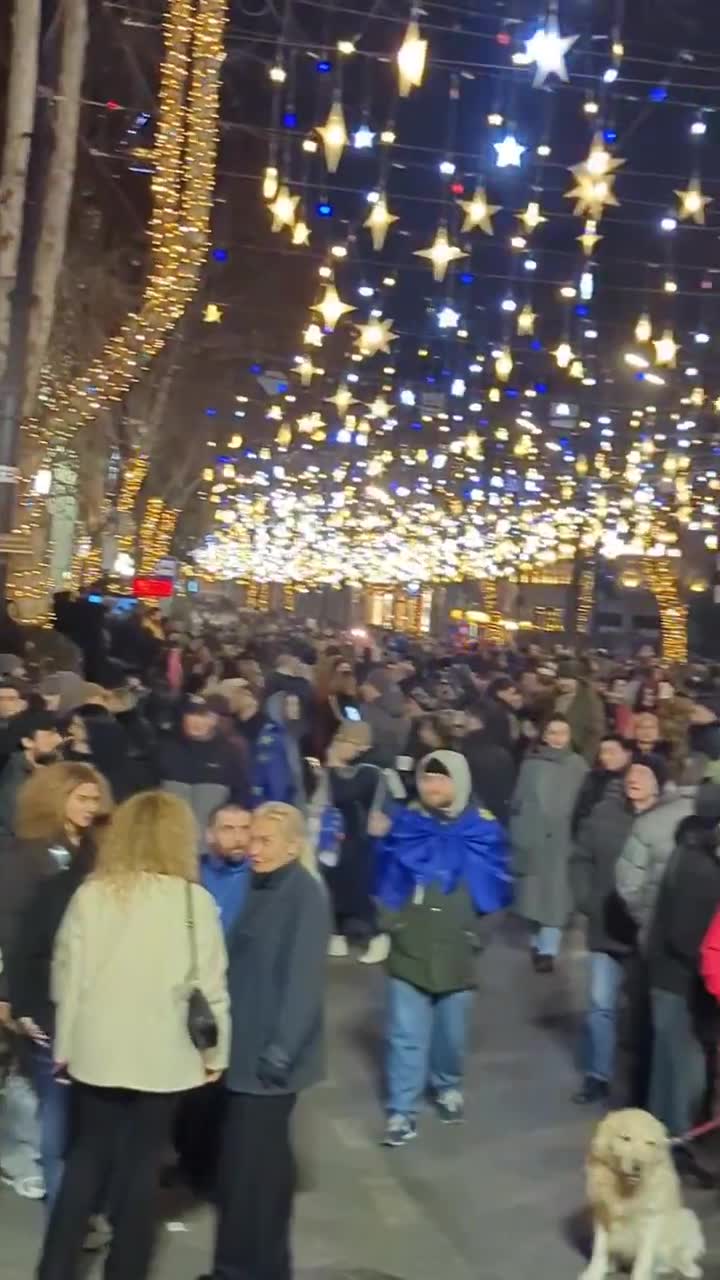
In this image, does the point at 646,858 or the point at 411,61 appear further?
the point at 411,61

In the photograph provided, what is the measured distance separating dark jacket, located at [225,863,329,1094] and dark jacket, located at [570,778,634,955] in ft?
8.62

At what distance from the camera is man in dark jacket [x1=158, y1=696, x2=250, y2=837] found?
10.4m

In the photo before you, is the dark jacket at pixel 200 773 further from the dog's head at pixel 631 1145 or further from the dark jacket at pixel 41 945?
the dog's head at pixel 631 1145

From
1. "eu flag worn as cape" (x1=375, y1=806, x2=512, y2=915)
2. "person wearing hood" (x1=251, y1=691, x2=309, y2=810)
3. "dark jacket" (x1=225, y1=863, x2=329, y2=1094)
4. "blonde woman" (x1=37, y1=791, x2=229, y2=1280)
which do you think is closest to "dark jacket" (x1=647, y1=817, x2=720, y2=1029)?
"eu flag worn as cape" (x1=375, y1=806, x2=512, y2=915)

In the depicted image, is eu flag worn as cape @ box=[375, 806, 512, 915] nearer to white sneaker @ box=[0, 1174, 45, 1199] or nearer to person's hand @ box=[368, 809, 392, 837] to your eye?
person's hand @ box=[368, 809, 392, 837]

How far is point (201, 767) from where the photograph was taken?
1042 centimetres

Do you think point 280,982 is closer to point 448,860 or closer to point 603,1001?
point 448,860

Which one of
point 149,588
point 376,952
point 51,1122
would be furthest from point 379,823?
point 149,588

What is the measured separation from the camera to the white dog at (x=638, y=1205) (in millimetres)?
5777

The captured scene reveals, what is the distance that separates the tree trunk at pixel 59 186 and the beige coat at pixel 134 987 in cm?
1333

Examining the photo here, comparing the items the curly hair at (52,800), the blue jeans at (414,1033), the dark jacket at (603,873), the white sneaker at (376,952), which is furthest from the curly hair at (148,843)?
the white sneaker at (376,952)

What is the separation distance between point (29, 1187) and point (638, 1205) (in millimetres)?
2305

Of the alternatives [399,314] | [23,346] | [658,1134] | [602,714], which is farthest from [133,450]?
[658,1134]

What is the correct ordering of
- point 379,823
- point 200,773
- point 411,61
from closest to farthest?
1. point 379,823
2. point 411,61
3. point 200,773
